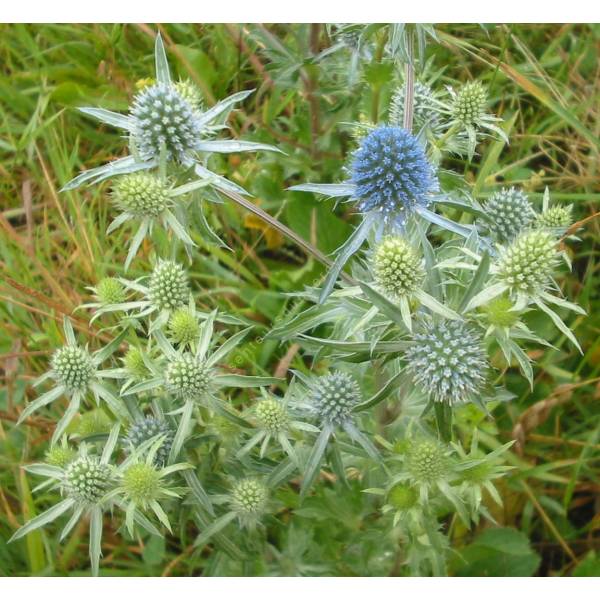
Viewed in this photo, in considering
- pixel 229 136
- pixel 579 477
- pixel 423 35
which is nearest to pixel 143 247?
pixel 229 136

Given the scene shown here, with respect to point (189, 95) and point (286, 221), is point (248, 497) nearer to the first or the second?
point (189, 95)

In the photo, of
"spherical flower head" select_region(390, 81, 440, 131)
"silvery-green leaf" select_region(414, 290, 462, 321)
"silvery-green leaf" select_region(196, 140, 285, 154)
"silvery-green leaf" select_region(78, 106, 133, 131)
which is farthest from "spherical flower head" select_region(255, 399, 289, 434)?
"spherical flower head" select_region(390, 81, 440, 131)

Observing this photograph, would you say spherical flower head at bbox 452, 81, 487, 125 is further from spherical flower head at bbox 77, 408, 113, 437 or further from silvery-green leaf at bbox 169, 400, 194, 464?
spherical flower head at bbox 77, 408, 113, 437

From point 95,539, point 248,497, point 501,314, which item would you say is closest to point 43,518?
point 95,539

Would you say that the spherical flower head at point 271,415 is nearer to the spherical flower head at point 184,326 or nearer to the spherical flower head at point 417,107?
the spherical flower head at point 184,326

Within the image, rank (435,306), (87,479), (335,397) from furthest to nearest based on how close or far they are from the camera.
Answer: (335,397), (87,479), (435,306)

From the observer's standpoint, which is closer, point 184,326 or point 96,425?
point 184,326

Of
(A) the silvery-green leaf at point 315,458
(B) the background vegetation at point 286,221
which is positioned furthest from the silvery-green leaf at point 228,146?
(A) the silvery-green leaf at point 315,458
